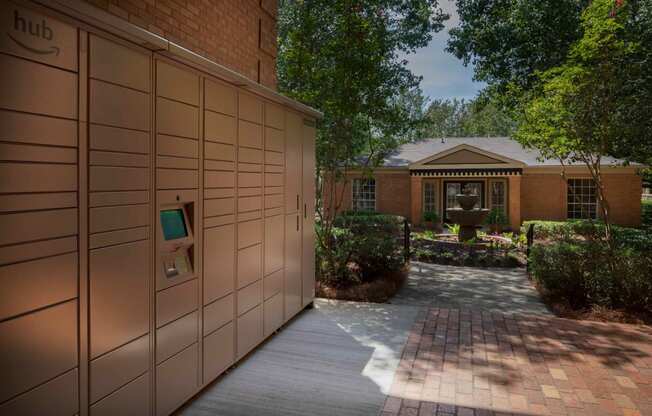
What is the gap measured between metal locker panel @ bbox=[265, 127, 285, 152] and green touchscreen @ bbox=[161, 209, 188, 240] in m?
1.68

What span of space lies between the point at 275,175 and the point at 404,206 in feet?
51.5

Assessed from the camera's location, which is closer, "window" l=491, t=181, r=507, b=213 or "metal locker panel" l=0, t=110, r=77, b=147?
"metal locker panel" l=0, t=110, r=77, b=147

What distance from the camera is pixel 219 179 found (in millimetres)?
3963

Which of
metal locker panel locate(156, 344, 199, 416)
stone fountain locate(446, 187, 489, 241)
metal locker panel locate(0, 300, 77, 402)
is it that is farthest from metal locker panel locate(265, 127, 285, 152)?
stone fountain locate(446, 187, 489, 241)

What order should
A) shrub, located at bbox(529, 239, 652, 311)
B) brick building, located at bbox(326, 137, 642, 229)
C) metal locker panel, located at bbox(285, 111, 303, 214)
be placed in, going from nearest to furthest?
1. metal locker panel, located at bbox(285, 111, 303, 214)
2. shrub, located at bbox(529, 239, 652, 311)
3. brick building, located at bbox(326, 137, 642, 229)

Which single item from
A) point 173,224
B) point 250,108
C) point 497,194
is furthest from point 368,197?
point 173,224

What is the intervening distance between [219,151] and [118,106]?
128 centimetres

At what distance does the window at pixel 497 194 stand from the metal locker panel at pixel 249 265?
1674 centimetres

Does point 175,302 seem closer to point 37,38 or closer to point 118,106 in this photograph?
point 118,106

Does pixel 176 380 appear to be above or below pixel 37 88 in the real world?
below

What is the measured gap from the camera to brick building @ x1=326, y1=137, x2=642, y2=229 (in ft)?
58.6

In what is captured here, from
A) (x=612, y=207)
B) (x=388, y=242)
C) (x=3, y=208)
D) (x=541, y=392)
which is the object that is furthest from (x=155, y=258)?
(x=612, y=207)

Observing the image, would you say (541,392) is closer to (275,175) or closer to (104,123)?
(275,175)

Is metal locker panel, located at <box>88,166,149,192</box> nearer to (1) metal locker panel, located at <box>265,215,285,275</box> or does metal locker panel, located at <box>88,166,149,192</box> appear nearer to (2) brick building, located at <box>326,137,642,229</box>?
(1) metal locker panel, located at <box>265,215,285,275</box>
